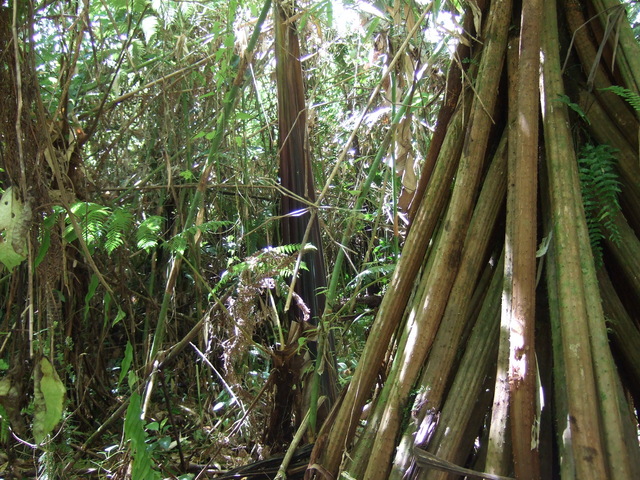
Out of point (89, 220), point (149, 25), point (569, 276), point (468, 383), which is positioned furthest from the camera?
point (149, 25)

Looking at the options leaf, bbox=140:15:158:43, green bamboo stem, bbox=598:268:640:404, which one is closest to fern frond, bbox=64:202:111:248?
leaf, bbox=140:15:158:43

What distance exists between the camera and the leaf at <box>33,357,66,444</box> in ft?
5.79

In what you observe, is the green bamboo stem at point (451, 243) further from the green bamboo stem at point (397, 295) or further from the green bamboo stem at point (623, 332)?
the green bamboo stem at point (623, 332)

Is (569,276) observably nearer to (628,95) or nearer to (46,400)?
(628,95)

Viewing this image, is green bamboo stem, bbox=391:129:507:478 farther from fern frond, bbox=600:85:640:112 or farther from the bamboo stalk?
fern frond, bbox=600:85:640:112

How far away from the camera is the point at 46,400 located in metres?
1.80

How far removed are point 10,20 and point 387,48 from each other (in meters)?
1.50

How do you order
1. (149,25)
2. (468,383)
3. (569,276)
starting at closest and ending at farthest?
(569,276), (468,383), (149,25)

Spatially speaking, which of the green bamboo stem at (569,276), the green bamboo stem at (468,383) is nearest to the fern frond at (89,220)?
the green bamboo stem at (468,383)

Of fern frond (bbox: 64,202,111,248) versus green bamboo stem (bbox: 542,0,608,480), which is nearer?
green bamboo stem (bbox: 542,0,608,480)

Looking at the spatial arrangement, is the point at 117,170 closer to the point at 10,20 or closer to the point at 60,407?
the point at 10,20

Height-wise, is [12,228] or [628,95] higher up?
[628,95]

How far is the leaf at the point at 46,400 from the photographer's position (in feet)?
5.79

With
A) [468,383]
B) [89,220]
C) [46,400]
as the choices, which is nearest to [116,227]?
[89,220]
